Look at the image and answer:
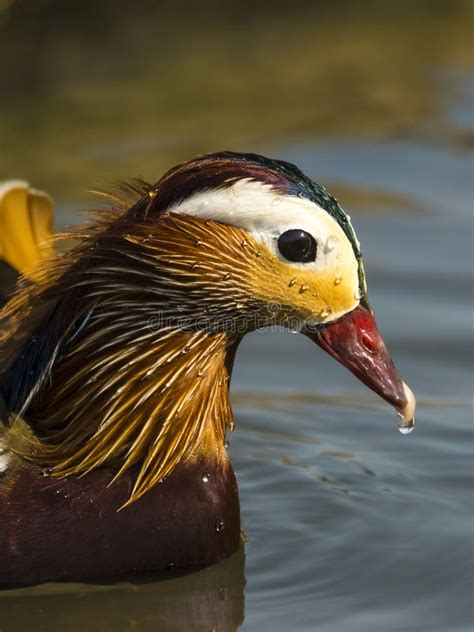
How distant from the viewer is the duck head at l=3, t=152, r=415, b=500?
4867 mm

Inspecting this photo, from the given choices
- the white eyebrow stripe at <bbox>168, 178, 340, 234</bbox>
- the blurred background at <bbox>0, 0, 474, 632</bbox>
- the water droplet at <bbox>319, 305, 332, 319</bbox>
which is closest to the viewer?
the white eyebrow stripe at <bbox>168, 178, 340, 234</bbox>

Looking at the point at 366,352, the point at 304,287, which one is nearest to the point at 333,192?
the point at 366,352

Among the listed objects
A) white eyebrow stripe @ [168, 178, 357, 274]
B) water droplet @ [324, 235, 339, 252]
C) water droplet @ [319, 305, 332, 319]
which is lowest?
water droplet @ [319, 305, 332, 319]

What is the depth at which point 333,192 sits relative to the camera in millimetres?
8992

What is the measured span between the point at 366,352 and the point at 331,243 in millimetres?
459

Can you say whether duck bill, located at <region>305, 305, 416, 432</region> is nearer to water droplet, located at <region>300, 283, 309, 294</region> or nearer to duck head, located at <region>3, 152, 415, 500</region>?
duck head, located at <region>3, 152, 415, 500</region>

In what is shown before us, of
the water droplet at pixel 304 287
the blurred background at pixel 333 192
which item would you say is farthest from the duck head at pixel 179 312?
the blurred background at pixel 333 192

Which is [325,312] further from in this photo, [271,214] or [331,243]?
[271,214]

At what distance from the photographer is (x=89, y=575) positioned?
16.7 feet

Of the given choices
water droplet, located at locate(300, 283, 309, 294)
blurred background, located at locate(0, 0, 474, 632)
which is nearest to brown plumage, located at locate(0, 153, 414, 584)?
water droplet, located at locate(300, 283, 309, 294)

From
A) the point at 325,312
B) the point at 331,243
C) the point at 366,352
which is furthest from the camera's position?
the point at 366,352

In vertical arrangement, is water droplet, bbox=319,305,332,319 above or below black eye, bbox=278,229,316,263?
below

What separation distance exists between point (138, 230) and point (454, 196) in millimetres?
4418

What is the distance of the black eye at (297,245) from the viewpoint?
4820mm
